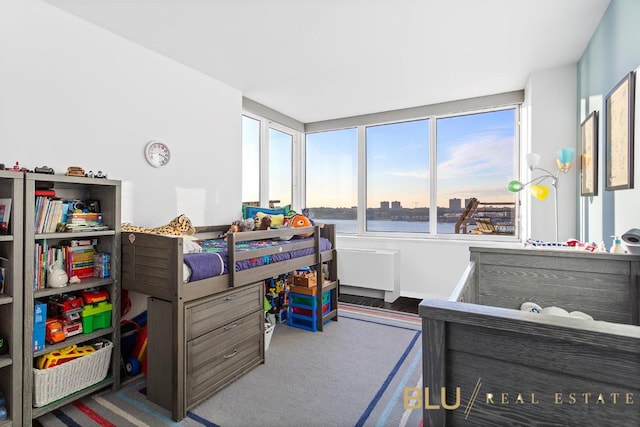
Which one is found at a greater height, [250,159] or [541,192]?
[250,159]

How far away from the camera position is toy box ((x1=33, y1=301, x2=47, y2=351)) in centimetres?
175

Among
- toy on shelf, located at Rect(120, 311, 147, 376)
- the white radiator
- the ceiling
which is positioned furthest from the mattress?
the ceiling

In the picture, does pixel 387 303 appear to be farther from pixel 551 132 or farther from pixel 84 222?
pixel 84 222

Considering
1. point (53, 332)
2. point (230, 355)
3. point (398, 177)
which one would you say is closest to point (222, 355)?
point (230, 355)

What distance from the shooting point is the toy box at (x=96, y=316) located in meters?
1.99

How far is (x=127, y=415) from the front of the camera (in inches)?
72.7

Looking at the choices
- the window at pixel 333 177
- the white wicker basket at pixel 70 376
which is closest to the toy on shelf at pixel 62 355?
the white wicker basket at pixel 70 376

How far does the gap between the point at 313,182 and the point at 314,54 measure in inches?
94.9

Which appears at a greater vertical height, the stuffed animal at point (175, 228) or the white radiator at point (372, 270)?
the stuffed animal at point (175, 228)

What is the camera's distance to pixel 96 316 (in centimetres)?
205

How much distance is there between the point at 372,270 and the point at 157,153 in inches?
106

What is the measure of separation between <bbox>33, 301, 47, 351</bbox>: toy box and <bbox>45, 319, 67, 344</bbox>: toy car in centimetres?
4

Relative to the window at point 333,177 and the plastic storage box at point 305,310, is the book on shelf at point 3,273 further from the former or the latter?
the window at point 333,177

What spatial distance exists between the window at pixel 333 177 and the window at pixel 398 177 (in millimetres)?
243
